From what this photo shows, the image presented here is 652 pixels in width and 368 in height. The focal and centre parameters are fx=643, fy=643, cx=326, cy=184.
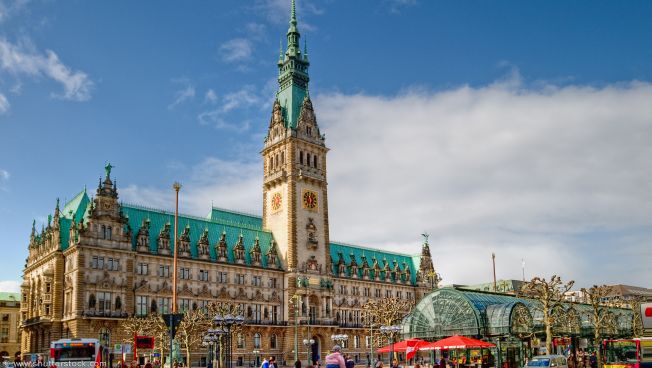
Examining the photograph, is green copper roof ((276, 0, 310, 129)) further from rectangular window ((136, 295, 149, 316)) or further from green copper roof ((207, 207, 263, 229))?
rectangular window ((136, 295, 149, 316))

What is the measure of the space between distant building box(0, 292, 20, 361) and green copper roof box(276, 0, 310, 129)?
72.3 metres

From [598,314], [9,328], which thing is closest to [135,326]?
[598,314]

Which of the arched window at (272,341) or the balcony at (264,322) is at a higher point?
the balcony at (264,322)

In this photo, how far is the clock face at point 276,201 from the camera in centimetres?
12094

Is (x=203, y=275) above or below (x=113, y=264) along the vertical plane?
below

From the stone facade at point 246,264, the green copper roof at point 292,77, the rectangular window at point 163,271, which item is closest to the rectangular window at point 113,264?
the stone facade at point 246,264

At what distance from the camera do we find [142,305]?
313 ft

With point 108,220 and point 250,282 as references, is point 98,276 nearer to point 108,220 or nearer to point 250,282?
point 108,220

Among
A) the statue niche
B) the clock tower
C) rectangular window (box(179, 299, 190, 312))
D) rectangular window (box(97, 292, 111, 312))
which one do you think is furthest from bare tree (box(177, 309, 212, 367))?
the statue niche

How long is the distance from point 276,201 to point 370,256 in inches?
1239

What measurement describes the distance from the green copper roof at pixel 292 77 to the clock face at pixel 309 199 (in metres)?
14.0

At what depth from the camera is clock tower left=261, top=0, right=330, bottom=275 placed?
11819 centimetres

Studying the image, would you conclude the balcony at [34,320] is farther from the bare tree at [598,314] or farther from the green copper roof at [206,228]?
the bare tree at [598,314]

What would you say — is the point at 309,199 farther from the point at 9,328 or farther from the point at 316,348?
the point at 9,328
